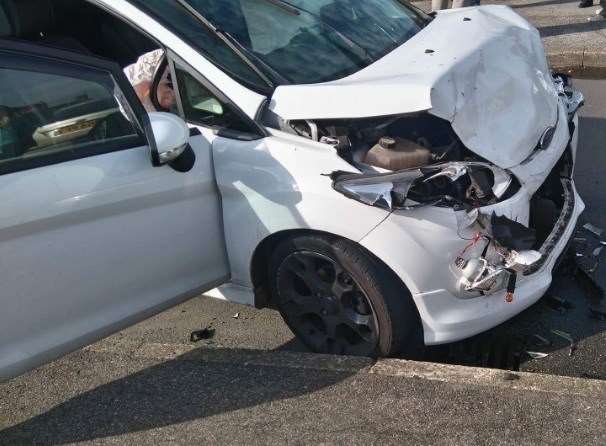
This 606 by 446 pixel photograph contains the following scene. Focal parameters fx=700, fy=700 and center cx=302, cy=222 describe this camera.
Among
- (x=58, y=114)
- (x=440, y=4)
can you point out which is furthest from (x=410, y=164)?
(x=440, y=4)

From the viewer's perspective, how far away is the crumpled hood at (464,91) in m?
3.04

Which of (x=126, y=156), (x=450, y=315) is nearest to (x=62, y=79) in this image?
(x=126, y=156)

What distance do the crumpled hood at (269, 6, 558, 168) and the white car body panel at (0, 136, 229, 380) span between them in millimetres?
647

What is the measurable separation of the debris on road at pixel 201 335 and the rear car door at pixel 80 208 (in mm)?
579

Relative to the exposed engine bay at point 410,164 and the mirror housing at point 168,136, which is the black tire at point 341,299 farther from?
the mirror housing at point 168,136

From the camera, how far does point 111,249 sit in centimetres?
307

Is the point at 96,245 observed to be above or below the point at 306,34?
below

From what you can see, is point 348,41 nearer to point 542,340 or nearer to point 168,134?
point 168,134

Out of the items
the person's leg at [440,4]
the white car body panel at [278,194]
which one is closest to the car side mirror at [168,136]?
the white car body panel at [278,194]

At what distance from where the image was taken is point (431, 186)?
3.00 m

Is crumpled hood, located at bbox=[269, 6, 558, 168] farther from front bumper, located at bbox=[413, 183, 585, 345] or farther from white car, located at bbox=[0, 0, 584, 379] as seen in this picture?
front bumper, located at bbox=[413, 183, 585, 345]

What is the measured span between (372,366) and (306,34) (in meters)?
1.76

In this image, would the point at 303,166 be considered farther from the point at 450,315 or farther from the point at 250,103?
the point at 450,315

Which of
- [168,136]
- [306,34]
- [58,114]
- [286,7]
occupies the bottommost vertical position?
[168,136]
